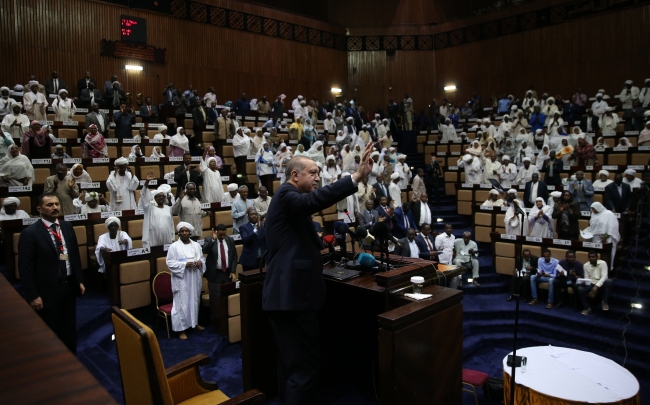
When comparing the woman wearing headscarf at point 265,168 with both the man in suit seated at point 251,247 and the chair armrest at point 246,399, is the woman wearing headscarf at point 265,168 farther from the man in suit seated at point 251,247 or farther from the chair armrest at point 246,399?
the chair armrest at point 246,399

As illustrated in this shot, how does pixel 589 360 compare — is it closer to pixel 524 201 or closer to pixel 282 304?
pixel 282 304

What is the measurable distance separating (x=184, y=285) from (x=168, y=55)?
35.3ft

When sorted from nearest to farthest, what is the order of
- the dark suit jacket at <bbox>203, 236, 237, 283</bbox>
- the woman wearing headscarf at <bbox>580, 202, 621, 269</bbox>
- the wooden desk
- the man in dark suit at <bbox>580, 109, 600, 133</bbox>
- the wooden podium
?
the wooden desk
the wooden podium
the dark suit jacket at <bbox>203, 236, 237, 283</bbox>
the woman wearing headscarf at <bbox>580, 202, 621, 269</bbox>
the man in dark suit at <bbox>580, 109, 600, 133</bbox>

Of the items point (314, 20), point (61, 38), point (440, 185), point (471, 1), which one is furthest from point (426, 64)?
point (61, 38)

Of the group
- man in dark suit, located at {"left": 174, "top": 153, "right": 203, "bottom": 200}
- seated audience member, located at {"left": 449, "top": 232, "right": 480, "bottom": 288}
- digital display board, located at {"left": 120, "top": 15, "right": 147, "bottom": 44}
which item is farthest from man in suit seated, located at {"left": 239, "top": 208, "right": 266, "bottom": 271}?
digital display board, located at {"left": 120, "top": 15, "right": 147, "bottom": 44}

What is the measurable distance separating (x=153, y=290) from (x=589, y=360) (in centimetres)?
461

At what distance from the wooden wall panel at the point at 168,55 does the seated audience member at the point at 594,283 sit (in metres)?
12.1

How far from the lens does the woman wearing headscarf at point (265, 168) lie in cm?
970

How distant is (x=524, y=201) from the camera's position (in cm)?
925

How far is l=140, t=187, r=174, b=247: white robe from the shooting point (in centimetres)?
640

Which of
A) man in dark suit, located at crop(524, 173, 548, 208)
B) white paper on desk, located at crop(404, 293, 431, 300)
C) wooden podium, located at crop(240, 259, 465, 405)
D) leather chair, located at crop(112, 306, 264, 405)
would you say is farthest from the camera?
man in dark suit, located at crop(524, 173, 548, 208)

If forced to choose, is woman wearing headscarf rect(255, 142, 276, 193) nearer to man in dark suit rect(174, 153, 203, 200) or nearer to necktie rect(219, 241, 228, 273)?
man in dark suit rect(174, 153, 203, 200)

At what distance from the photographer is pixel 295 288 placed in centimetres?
214

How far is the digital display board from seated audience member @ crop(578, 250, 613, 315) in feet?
41.2
